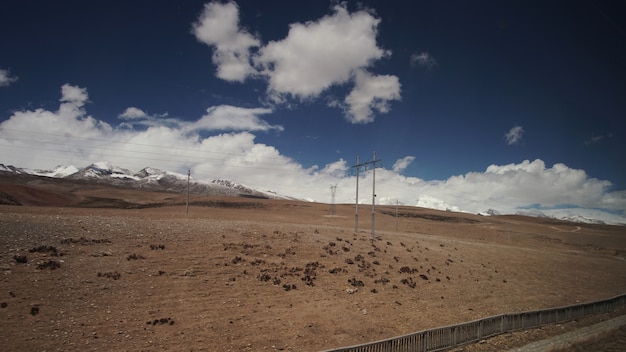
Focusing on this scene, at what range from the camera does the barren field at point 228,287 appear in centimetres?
1423

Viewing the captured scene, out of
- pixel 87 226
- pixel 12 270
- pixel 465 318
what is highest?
pixel 87 226

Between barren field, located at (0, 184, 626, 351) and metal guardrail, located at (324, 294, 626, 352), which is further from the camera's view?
barren field, located at (0, 184, 626, 351)

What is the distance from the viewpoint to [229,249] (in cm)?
2583

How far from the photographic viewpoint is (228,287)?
776 inches

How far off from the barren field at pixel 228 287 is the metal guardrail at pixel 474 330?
292 centimetres

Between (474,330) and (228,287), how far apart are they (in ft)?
43.3

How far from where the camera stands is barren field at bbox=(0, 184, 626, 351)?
1423cm

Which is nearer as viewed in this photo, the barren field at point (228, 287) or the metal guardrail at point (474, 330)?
the metal guardrail at point (474, 330)

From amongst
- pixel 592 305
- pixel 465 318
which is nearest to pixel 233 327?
pixel 465 318

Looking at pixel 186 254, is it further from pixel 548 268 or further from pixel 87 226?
pixel 548 268

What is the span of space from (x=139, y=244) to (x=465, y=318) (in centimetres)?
2200

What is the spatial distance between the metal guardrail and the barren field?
2916mm

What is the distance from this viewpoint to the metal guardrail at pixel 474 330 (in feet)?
42.5

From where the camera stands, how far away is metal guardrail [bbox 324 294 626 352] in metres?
13.0
